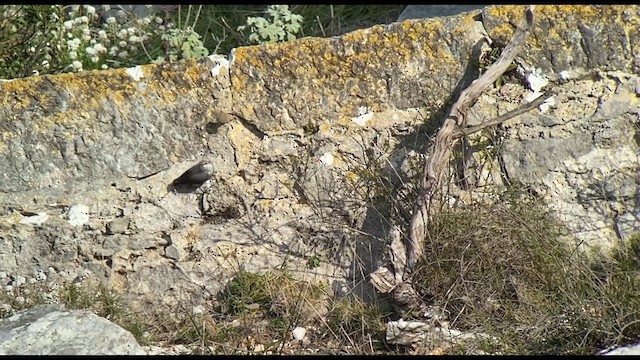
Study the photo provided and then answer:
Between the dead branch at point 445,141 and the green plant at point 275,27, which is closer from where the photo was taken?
the dead branch at point 445,141

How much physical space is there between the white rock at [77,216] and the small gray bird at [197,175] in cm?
43

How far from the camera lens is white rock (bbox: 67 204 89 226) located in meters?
3.92

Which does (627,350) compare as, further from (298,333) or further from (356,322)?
(298,333)

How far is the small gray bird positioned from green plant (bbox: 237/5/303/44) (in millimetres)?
1007

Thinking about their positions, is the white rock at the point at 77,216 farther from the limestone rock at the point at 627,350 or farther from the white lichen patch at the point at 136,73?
the limestone rock at the point at 627,350

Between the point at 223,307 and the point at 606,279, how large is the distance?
1.69m

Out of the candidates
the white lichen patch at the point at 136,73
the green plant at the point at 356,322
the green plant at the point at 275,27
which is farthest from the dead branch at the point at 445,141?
the white lichen patch at the point at 136,73

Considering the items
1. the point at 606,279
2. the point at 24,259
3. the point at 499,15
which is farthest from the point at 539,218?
the point at 24,259

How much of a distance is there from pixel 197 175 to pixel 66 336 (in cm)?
99

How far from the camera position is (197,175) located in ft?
13.1

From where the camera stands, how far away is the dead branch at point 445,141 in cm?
385

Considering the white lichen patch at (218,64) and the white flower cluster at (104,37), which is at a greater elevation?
the white lichen patch at (218,64)

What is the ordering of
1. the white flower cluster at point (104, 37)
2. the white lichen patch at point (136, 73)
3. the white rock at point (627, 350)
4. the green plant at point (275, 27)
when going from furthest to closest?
the white flower cluster at point (104, 37) < the green plant at point (275, 27) < the white lichen patch at point (136, 73) < the white rock at point (627, 350)

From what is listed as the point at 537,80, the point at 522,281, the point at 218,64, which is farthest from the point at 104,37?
the point at 522,281
